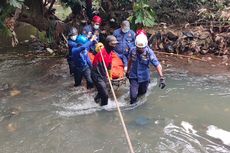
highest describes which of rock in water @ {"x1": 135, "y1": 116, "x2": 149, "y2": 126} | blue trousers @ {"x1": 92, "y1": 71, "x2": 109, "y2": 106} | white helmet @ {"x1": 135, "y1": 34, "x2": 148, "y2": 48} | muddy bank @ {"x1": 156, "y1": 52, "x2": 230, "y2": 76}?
white helmet @ {"x1": 135, "y1": 34, "x2": 148, "y2": 48}

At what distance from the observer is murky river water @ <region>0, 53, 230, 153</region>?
712cm

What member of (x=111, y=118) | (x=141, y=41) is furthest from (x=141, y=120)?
(x=141, y=41)

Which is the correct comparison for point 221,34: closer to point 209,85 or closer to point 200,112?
point 209,85

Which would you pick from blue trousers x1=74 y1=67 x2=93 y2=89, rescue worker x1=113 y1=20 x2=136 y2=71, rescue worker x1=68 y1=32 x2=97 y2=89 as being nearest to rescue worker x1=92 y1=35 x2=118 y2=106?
rescue worker x1=68 y1=32 x2=97 y2=89

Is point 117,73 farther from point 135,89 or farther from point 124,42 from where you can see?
point 124,42

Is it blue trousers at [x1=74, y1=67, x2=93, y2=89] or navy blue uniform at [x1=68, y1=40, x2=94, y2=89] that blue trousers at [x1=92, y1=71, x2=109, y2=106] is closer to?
navy blue uniform at [x1=68, y1=40, x2=94, y2=89]

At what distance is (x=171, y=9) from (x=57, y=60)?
15.1 feet

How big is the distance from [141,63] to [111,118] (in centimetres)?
124

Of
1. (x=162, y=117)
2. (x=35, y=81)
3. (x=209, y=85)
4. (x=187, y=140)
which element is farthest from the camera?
(x=35, y=81)

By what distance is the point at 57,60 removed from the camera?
40.8 feet

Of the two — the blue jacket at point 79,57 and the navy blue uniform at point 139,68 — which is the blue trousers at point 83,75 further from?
the navy blue uniform at point 139,68

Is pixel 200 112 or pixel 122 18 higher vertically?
pixel 122 18

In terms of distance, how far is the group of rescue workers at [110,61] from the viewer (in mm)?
7902

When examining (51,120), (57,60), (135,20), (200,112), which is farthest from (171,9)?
(51,120)
